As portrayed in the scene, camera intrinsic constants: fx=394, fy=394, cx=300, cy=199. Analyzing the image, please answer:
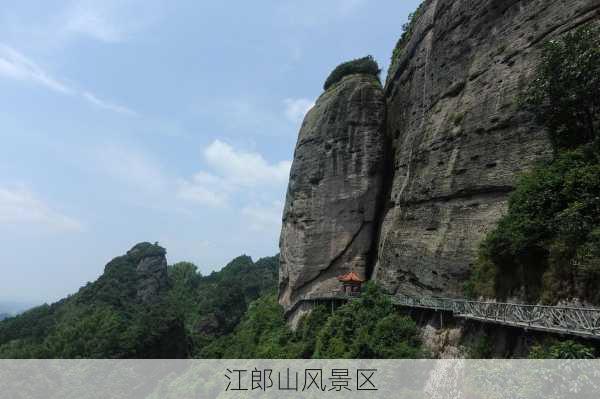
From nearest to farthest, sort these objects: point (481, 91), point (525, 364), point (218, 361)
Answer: point (525, 364) < point (481, 91) < point (218, 361)

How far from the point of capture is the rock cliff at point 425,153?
655 inches

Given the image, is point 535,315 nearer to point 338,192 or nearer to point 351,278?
point 351,278

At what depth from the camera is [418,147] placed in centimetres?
2278

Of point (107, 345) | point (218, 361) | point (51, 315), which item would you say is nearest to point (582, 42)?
point (218, 361)

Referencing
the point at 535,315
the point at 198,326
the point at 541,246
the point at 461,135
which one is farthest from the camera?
the point at 198,326

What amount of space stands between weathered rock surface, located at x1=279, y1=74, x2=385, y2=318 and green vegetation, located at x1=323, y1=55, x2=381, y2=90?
94.1 inches

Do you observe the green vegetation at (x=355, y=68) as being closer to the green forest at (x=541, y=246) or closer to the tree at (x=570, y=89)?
the green forest at (x=541, y=246)

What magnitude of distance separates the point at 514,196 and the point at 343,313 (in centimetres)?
1212

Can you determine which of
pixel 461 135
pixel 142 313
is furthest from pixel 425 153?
pixel 142 313

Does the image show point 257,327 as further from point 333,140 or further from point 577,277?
point 577,277

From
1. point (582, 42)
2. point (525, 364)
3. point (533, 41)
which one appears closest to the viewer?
point (525, 364)

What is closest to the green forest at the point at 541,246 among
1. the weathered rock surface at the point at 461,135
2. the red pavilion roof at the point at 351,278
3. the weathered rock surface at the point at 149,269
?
the weathered rock surface at the point at 461,135

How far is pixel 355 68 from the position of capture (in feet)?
110

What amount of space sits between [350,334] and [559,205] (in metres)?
12.4
